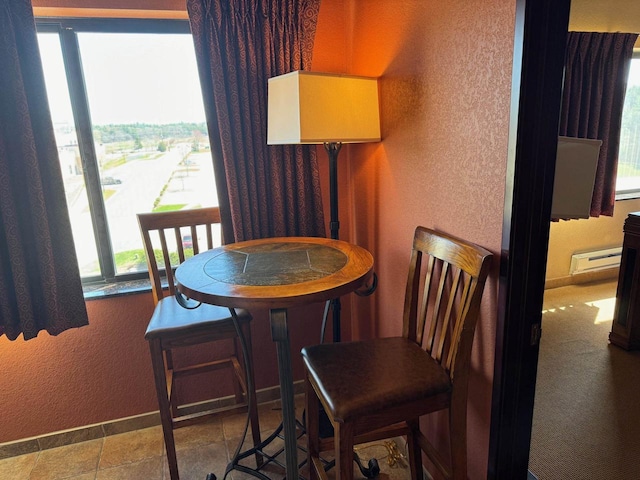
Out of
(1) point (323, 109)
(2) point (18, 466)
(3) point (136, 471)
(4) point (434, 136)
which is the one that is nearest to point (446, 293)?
(4) point (434, 136)

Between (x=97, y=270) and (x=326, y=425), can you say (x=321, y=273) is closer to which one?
(x=326, y=425)

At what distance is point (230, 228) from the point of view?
6.96 feet

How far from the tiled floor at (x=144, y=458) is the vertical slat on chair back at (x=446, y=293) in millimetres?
770

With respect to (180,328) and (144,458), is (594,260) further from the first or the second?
(144,458)

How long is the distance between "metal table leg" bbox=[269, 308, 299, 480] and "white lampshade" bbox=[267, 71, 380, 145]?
0.70 metres

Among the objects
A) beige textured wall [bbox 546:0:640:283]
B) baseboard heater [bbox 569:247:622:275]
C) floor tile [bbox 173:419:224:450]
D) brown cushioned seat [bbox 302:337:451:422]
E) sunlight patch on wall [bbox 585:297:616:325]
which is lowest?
floor tile [bbox 173:419:224:450]

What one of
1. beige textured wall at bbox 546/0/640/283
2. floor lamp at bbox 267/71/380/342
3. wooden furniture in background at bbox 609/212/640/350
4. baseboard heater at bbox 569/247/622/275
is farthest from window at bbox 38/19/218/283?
baseboard heater at bbox 569/247/622/275

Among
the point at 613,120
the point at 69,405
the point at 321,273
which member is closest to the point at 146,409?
the point at 69,405

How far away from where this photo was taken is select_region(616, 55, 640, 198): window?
3.55m

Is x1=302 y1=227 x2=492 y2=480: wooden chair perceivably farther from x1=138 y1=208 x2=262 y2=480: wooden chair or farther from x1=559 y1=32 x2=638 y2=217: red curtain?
x1=559 y1=32 x2=638 y2=217: red curtain

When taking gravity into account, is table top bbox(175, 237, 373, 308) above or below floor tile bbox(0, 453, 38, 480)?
above

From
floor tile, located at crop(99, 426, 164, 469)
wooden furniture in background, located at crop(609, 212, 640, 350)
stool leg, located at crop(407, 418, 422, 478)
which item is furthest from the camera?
wooden furniture in background, located at crop(609, 212, 640, 350)

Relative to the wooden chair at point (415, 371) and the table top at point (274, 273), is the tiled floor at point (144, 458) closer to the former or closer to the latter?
the wooden chair at point (415, 371)

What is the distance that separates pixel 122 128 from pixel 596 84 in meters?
3.36
